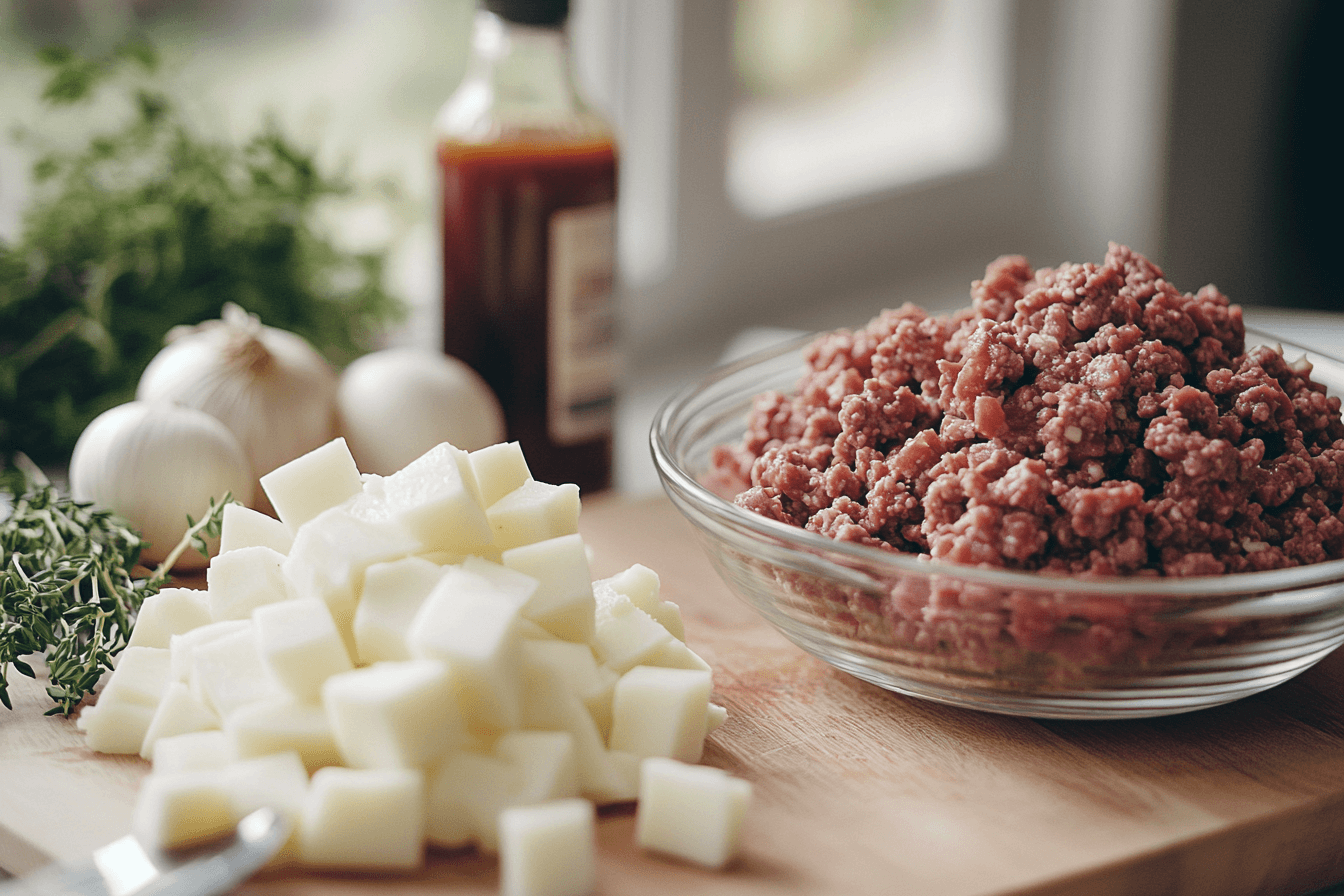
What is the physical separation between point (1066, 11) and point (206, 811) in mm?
3067

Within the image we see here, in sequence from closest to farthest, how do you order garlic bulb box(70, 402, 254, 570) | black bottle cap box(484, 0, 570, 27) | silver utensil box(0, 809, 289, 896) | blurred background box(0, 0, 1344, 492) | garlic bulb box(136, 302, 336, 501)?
1. silver utensil box(0, 809, 289, 896)
2. garlic bulb box(70, 402, 254, 570)
3. garlic bulb box(136, 302, 336, 501)
4. black bottle cap box(484, 0, 570, 27)
5. blurred background box(0, 0, 1344, 492)

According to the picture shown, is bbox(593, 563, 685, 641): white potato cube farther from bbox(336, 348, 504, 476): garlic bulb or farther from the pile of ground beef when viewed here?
bbox(336, 348, 504, 476): garlic bulb

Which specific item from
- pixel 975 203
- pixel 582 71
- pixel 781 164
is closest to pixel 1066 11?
pixel 975 203

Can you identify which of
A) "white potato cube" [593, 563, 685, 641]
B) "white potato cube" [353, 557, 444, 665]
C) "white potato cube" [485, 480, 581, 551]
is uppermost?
"white potato cube" [485, 480, 581, 551]

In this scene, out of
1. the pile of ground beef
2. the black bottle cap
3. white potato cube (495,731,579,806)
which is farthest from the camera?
the black bottle cap

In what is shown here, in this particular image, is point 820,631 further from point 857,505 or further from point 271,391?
point 271,391

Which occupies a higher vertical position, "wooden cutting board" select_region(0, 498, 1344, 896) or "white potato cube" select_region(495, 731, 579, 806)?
"white potato cube" select_region(495, 731, 579, 806)

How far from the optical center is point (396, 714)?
0.91m

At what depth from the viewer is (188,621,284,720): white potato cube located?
3.37 ft

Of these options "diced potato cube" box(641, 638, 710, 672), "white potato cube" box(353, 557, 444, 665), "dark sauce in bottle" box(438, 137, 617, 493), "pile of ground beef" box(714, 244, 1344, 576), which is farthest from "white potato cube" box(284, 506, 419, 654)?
"dark sauce in bottle" box(438, 137, 617, 493)

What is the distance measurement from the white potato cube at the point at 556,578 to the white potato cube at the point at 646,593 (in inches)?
5.5

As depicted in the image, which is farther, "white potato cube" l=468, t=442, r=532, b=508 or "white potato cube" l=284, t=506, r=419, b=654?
"white potato cube" l=468, t=442, r=532, b=508

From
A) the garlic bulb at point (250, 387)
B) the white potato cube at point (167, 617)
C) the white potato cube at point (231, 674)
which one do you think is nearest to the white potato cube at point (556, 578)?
the white potato cube at point (231, 674)

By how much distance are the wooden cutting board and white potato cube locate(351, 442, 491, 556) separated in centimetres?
26
